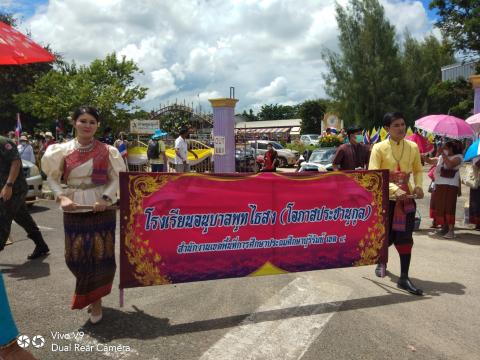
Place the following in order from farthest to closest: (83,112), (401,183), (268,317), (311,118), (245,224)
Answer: (311,118) < (401,183) < (245,224) < (268,317) < (83,112)

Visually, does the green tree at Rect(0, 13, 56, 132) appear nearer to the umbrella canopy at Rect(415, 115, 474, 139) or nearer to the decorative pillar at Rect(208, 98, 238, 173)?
the decorative pillar at Rect(208, 98, 238, 173)

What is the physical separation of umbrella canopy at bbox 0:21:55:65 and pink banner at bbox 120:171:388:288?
120 cm

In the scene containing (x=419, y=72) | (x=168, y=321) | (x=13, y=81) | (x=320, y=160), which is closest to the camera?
(x=168, y=321)

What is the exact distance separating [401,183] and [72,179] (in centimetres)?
351

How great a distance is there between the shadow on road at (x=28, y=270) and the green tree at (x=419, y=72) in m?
35.8

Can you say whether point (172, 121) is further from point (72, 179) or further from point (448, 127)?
point (72, 179)

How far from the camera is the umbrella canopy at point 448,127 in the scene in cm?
720

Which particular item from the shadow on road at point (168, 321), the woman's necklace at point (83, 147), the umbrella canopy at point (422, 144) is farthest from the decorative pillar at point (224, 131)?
the woman's necklace at point (83, 147)

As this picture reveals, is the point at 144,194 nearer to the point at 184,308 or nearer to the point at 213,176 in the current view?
the point at 213,176

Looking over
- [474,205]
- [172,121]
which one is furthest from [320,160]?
[172,121]

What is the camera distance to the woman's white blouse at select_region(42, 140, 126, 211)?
3.59 metres

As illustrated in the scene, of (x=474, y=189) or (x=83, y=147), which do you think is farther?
(x=474, y=189)

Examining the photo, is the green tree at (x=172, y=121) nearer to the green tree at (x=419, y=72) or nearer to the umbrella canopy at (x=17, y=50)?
the green tree at (x=419, y=72)

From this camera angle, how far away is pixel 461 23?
80.6 feet
